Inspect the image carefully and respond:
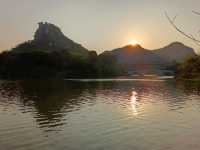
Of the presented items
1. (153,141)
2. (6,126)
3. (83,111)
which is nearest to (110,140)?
Answer: (153,141)

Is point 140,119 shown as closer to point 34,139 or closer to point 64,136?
point 64,136

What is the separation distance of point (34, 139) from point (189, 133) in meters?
14.1

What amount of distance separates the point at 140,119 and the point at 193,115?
814 centimetres

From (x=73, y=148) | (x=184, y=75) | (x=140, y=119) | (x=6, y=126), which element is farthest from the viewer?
(x=184, y=75)

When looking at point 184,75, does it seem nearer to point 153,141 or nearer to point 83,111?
point 83,111

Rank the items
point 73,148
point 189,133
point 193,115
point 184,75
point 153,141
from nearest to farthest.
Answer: point 73,148, point 153,141, point 189,133, point 193,115, point 184,75

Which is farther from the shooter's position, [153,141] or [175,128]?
[175,128]

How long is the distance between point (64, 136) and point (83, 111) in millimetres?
16826

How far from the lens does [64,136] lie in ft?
102

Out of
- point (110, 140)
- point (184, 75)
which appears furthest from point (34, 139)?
point (184, 75)

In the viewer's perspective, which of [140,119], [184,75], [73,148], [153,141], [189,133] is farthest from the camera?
[184,75]

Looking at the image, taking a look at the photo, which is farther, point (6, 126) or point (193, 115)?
point (193, 115)

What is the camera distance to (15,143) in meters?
27.9

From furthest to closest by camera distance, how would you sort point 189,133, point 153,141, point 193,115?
point 193,115 → point 189,133 → point 153,141
